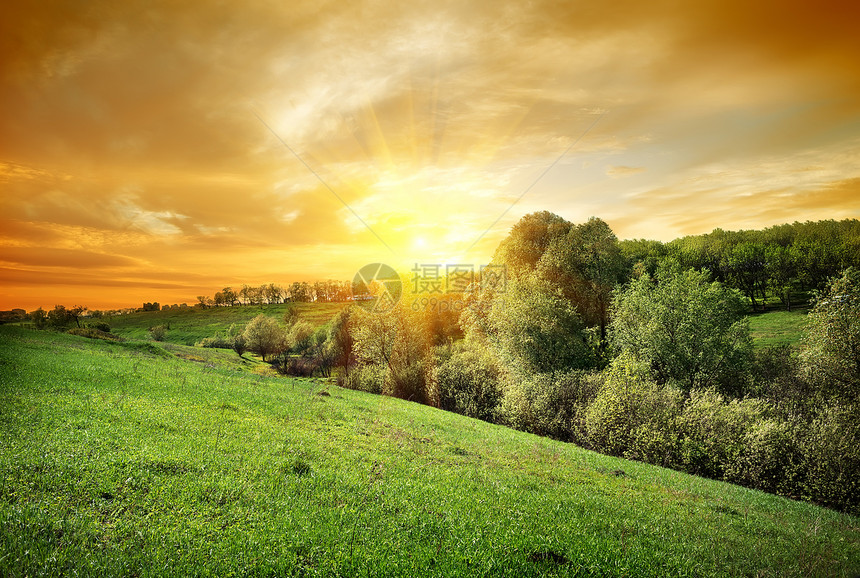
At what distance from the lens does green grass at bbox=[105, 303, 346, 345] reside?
13262 cm

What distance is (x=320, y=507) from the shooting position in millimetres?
10328

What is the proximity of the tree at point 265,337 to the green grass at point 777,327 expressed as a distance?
109 m

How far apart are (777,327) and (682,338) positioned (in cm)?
5067

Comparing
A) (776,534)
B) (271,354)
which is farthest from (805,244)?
(271,354)

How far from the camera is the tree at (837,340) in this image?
2978 centimetres

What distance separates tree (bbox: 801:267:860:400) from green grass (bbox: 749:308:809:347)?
1083 inches

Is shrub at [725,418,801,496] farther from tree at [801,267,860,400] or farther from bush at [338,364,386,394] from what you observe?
bush at [338,364,386,394]

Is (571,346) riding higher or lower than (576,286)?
lower

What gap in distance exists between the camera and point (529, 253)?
52.2 metres

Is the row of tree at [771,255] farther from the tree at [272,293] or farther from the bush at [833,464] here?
the tree at [272,293]

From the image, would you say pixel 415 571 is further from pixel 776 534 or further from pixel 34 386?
pixel 34 386

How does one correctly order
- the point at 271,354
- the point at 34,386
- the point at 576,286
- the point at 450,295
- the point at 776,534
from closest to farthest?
the point at 776,534, the point at 34,386, the point at 576,286, the point at 450,295, the point at 271,354

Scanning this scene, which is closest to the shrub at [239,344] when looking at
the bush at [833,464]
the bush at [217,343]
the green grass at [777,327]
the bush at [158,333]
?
the bush at [217,343]

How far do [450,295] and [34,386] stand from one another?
56670 millimetres
